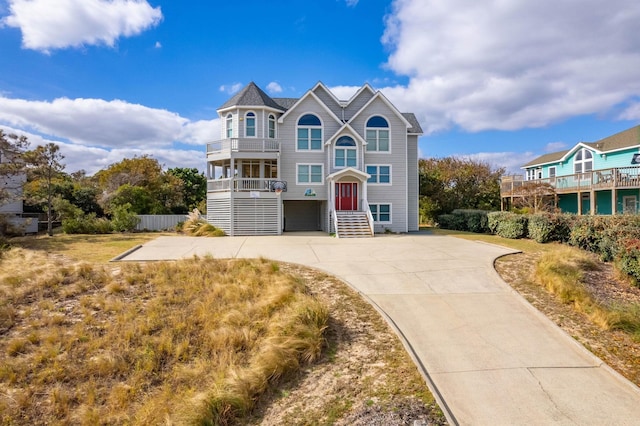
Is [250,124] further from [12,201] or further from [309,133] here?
[12,201]

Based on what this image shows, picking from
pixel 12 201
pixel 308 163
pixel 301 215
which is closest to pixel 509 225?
pixel 308 163

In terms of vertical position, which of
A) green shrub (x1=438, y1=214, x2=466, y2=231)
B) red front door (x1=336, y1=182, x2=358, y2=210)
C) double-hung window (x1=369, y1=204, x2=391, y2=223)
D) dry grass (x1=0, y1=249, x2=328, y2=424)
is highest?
red front door (x1=336, y1=182, x2=358, y2=210)

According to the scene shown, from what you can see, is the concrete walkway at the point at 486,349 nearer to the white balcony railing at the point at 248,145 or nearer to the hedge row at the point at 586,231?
the hedge row at the point at 586,231

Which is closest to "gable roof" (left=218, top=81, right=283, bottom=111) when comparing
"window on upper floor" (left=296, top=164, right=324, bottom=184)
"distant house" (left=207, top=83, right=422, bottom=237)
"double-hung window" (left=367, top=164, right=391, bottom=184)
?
"distant house" (left=207, top=83, right=422, bottom=237)

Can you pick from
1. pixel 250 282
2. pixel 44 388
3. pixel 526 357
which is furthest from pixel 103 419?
pixel 526 357

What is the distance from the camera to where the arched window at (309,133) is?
24906 mm

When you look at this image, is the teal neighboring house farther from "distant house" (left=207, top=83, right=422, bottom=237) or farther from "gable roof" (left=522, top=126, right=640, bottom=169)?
"distant house" (left=207, top=83, right=422, bottom=237)

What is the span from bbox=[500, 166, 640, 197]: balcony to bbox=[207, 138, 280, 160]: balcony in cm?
1916

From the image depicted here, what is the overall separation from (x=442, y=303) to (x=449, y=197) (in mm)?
25060

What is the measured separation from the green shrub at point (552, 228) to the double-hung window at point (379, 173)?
997 centimetres

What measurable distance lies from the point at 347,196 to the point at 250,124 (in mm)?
7910

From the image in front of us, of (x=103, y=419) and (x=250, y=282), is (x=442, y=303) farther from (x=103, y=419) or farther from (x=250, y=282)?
(x=103, y=419)

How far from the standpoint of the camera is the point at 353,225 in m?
22.2

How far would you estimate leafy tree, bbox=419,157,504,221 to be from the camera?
103 feet
